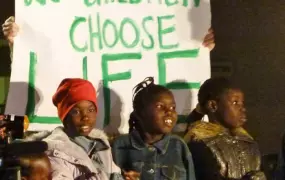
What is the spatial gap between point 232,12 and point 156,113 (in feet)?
3.59

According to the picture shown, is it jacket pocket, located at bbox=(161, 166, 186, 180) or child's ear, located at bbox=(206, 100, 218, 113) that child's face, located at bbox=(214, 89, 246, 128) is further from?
jacket pocket, located at bbox=(161, 166, 186, 180)

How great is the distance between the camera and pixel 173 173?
8.68 feet

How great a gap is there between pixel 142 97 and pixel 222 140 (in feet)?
1.08

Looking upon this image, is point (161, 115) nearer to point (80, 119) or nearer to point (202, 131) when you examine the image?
point (202, 131)

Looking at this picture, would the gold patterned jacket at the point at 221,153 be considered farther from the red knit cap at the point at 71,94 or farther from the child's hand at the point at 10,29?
the child's hand at the point at 10,29

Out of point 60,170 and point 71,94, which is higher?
point 71,94

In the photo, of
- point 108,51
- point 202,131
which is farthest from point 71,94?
point 202,131

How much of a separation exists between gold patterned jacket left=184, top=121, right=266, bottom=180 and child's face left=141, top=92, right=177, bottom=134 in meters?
0.15

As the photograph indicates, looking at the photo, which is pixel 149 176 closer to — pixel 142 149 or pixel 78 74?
pixel 142 149

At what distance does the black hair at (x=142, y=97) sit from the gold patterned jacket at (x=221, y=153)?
206 mm

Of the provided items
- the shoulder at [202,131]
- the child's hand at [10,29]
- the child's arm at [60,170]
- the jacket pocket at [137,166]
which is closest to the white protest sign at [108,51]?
the child's hand at [10,29]

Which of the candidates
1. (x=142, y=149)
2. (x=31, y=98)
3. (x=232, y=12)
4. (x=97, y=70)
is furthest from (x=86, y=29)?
(x=232, y=12)

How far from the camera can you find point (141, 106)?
273 cm

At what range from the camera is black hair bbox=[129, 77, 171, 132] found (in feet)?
8.86
